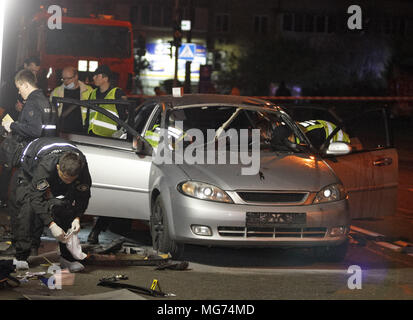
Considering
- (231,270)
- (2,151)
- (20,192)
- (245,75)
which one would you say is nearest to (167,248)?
(231,270)

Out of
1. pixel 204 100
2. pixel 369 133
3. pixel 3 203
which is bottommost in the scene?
pixel 369 133

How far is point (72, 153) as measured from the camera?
26.2 feet

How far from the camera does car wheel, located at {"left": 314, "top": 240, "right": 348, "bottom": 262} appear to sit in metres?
9.03

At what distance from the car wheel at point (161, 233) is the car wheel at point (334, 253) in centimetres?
136

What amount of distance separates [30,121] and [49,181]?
117 cm

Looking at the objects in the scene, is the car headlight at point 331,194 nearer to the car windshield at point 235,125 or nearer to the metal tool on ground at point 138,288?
the car windshield at point 235,125

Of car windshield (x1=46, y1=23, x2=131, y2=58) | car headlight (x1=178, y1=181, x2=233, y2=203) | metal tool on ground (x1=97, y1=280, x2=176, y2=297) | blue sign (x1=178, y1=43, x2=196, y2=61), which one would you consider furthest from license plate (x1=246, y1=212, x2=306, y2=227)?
car windshield (x1=46, y1=23, x2=131, y2=58)

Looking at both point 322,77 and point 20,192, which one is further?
point 322,77

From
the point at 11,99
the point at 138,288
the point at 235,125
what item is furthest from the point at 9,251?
the point at 11,99

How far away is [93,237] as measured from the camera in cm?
999

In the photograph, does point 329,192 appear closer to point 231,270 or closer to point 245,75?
point 231,270

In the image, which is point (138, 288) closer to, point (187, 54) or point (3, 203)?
point (3, 203)

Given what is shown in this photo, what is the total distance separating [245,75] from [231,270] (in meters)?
61.5

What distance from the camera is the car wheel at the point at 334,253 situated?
29.6 feet
